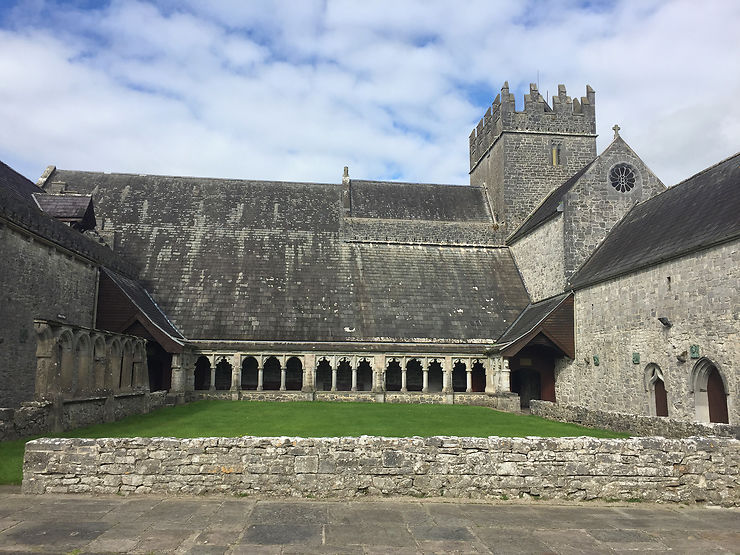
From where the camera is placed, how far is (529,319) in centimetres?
2983

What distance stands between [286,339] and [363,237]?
370 inches

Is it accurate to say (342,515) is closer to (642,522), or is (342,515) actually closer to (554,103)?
(642,522)

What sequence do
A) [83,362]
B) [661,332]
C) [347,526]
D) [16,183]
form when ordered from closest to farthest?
[347,526]
[83,362]
[661,332]
[16,183]

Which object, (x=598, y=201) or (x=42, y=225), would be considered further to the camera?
(x=598, y=201)

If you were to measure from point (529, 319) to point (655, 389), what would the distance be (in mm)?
8337

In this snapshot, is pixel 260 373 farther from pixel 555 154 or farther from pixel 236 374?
pixel 555 154

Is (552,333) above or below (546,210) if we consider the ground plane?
below

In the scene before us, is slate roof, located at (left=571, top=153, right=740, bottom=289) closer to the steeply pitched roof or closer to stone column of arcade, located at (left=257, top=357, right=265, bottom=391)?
stone column of arcade, located at (left=257, top=357, right=265, bottom=391)

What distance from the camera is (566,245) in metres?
29.0

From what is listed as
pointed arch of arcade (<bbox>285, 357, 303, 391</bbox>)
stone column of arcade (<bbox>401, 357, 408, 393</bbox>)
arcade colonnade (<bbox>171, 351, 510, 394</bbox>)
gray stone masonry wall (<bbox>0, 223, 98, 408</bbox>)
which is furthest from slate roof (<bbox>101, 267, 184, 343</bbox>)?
stone column of arcade (<bbox>401, 357, 408, 393</bbox>)

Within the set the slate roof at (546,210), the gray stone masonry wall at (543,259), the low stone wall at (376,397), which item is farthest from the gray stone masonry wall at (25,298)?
the slate roof at (546,210)

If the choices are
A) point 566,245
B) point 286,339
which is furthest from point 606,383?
point 286,339

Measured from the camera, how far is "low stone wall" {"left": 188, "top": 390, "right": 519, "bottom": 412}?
2798 cm

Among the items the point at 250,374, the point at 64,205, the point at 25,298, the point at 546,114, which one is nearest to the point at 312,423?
the point at 25,298
